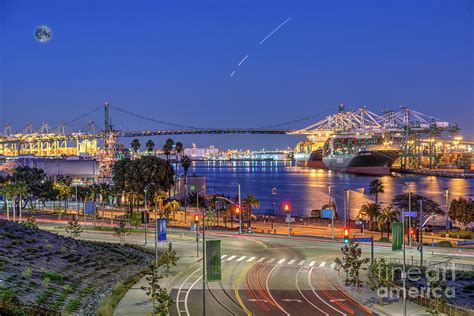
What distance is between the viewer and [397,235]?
40812mm

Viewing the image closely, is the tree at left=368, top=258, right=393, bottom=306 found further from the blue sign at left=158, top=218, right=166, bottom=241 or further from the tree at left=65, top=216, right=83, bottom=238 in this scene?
the tree at left=65, top=216, right=83, bottom=238

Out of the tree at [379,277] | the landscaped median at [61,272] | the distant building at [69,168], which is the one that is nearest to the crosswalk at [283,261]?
the tree at [379,277]

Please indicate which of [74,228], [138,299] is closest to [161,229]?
[138,299]

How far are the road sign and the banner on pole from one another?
45.8ft

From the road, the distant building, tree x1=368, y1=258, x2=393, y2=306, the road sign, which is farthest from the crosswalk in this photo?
the distant building

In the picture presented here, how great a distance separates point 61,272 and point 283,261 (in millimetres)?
17274

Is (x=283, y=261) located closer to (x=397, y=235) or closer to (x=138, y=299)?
(x=397, y=235)

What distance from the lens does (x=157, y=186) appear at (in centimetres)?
9000

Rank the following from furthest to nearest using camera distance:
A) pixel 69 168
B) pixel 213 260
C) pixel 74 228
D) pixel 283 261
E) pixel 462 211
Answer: pixel 69 168
pixel 462 211
pixel 74 228
pixel 283 261
pixel 213 260

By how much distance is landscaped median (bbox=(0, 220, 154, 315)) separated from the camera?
32.4 m

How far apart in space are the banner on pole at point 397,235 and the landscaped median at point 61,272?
58.6 ft

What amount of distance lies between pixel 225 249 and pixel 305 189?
11934 centimetres

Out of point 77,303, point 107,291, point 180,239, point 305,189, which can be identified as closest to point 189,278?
point 107,291

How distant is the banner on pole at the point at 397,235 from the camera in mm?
40562
